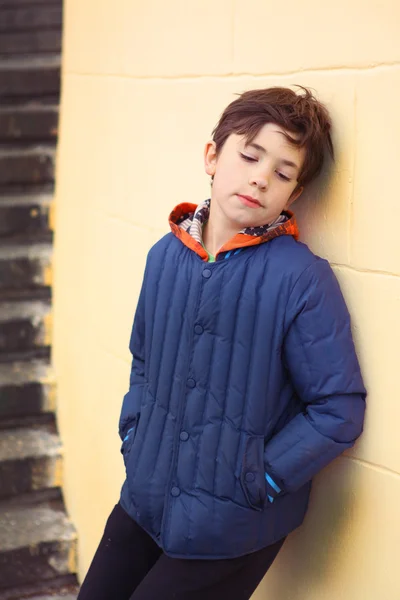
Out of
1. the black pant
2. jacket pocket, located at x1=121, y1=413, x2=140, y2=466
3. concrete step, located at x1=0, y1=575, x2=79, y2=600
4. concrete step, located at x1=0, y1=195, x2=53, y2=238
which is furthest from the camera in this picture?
concrete step, located at x1=0, y1=195, x2=53, y2=238

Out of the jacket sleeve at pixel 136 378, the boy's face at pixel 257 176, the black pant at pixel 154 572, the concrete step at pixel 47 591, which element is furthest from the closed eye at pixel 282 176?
the concrete step at pixel 47 591

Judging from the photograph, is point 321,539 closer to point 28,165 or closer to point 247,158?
point 247,158

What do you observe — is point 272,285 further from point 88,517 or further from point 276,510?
point 88,517

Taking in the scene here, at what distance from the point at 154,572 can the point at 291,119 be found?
100 centimetres

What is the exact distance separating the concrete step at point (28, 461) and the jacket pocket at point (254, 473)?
1.66m

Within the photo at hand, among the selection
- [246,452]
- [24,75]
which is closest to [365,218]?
[246,452]

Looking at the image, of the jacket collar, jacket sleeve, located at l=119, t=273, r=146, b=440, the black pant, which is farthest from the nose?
the black pant

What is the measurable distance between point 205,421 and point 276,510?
24 cm

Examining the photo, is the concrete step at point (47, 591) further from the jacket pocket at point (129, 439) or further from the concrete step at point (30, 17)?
the concrete step at point (30, 17)

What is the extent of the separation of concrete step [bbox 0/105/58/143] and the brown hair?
5.20 ft

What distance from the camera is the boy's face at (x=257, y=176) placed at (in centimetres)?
181

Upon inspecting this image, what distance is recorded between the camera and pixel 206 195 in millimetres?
2312

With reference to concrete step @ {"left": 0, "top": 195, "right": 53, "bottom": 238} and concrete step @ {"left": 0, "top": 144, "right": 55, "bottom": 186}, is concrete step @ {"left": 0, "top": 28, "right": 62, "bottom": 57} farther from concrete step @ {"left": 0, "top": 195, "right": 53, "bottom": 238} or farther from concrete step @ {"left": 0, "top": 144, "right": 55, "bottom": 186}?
concrete step @ {"left": 0, "top": 195, "right": 53, "bottom": 238}

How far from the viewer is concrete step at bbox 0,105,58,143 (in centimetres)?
335
